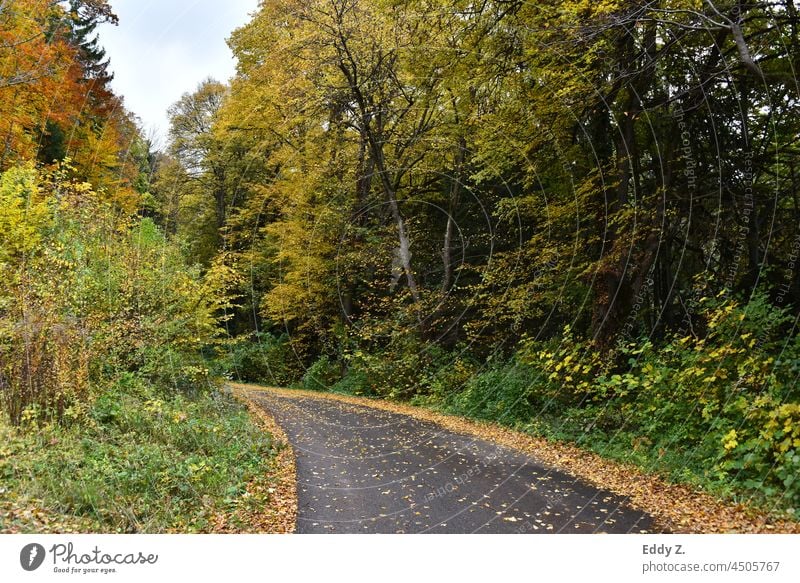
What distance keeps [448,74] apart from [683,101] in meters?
5.51

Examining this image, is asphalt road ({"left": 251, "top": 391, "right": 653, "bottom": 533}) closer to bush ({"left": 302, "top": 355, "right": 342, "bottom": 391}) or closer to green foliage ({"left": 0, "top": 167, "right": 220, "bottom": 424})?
green foliage ({"left": 0, "top": 167, "right": 220, "bottom": 424})

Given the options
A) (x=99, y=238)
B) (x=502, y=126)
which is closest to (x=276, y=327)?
(x=99, y=238)

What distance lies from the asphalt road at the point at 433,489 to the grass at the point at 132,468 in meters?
0.94

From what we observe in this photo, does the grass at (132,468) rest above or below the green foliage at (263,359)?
below

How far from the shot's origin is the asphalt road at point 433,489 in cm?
545

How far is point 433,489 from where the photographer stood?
21.7 ft

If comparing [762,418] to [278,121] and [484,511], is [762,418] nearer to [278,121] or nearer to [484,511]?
[484,511]

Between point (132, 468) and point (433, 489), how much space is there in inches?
142

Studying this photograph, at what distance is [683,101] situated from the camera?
9.52 m

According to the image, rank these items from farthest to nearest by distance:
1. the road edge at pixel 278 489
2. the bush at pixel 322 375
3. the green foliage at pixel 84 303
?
the bush at pixel 322 375, the green foliage at pixel 84 303, the road edge at pixel 278 489

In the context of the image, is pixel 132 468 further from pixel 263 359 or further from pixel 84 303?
pixel 263 359

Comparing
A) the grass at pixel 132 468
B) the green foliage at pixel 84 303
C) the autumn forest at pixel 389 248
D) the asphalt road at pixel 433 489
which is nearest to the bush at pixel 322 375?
the autumn forest at pixel 389 248

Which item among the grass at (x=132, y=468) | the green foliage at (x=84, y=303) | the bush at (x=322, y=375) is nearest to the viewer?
the grass at (x=132, y=468)

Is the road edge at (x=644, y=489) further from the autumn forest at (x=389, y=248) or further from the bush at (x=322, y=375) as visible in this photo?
the bush at (x=322, y=375)
